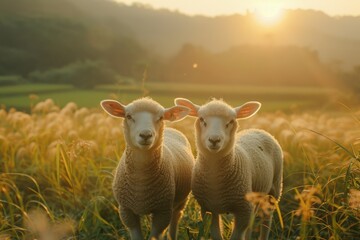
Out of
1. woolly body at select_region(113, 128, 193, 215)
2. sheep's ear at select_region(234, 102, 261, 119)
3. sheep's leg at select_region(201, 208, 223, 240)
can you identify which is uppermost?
sheep's ear at select_region(234, 102, 261, 119)

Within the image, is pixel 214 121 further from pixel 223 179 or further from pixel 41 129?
pixel 41 129

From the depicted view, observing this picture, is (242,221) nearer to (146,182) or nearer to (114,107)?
(146,182)

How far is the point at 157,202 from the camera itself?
464cm

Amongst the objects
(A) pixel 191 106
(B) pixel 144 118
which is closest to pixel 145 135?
(B) pixel 144 118

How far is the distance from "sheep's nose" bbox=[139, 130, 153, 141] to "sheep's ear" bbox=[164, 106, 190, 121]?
0.45 metres

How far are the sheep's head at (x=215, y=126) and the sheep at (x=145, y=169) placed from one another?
0.18m

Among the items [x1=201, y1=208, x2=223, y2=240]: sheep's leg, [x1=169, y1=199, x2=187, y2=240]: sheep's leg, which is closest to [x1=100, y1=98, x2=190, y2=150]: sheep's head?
[x1=201, y1=208, x2=223, y2=240]: sheep's leg

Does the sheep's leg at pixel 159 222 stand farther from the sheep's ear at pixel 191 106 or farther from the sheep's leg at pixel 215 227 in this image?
the sheep's ear at pixel 191 106

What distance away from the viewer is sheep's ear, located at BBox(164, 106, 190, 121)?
4.59 metres

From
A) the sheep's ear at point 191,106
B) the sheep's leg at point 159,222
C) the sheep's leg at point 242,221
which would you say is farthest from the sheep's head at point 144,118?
the sheep's leg at point 242,221

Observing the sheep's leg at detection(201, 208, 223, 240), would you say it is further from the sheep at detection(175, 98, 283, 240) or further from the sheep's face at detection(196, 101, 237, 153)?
the sheep's face at detection(196, 101, 237, 153)

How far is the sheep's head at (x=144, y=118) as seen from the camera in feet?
13.9

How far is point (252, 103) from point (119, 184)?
60.1 inches

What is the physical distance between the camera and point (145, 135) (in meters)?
4.19
